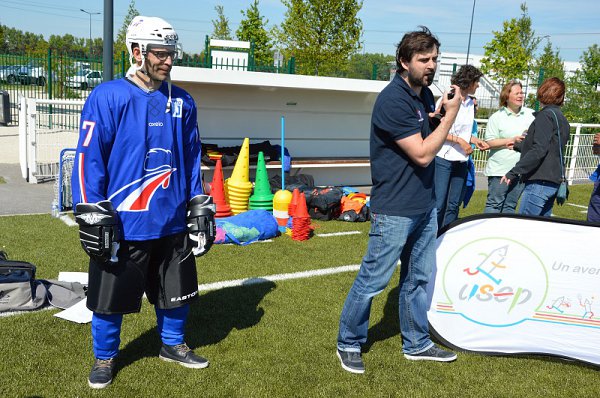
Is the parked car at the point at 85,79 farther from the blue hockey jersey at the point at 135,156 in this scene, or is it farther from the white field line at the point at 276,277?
the blue hockey jersey at the point at 135,156

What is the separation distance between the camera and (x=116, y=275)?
352 centimetres

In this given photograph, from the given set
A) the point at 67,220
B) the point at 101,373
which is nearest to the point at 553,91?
the point at 101,373

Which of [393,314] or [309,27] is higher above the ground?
[309,27]

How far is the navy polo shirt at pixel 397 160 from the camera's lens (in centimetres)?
356

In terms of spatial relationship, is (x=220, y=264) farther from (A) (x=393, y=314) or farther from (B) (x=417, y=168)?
(B) (x=417, y=168)

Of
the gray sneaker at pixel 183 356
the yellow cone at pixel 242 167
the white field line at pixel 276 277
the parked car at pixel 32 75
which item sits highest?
the parked car at pixel 32 75

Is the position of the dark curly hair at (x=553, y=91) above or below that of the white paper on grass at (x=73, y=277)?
above

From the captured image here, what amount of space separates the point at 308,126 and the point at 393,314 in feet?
24.0

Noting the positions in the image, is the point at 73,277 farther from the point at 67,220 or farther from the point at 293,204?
the point at 293,204

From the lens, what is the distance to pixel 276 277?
6035 mm

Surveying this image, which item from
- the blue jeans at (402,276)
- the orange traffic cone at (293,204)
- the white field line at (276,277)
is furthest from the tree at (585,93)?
the blue jeans at (402,276)

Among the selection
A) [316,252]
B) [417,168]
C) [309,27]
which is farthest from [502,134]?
[309,27]

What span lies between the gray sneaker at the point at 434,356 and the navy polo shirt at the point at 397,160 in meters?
1.15

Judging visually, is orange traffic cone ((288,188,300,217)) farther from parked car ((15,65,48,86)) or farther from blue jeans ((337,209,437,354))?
parked car ((15,65,48,86))
